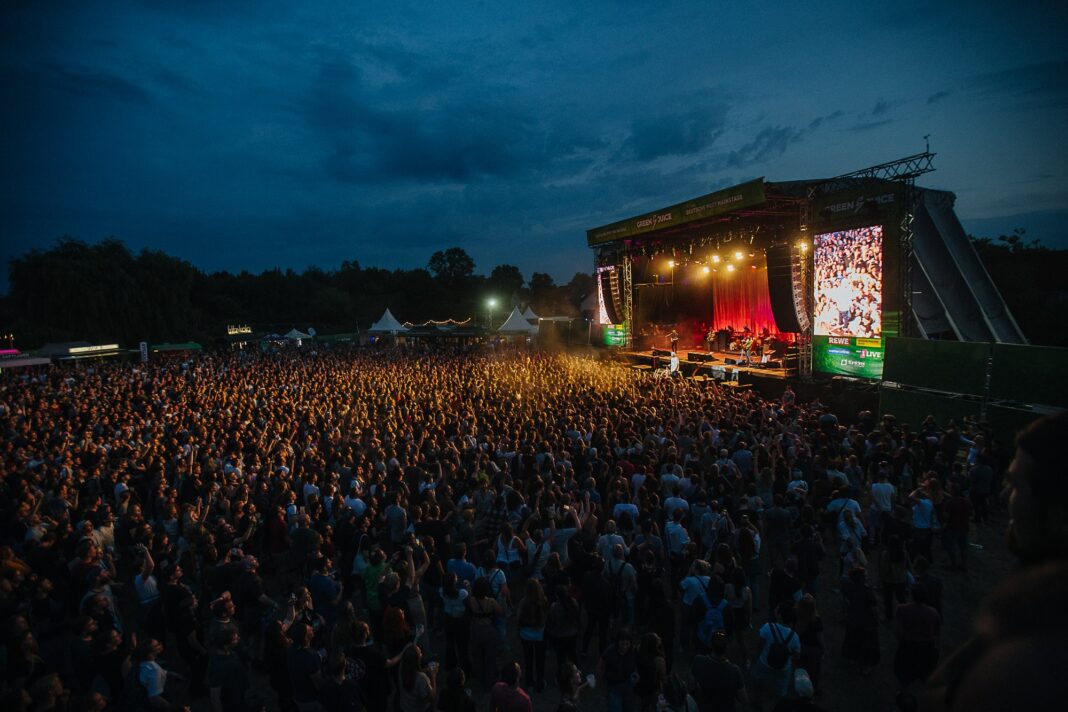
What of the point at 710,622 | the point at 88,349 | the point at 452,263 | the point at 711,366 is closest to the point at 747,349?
the point at 711,366

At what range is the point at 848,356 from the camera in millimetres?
15242

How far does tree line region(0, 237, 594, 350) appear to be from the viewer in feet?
110

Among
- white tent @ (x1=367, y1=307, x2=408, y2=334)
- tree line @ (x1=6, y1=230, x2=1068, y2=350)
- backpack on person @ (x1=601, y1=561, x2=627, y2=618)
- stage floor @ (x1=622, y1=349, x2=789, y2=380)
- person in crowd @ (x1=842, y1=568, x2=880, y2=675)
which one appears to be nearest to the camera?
person in crowd @ (x1=842, y1=568, x2=880, y2=675)

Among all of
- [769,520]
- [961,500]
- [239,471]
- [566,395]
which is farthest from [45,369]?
[961,500]

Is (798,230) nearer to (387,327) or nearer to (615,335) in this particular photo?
(615,335)

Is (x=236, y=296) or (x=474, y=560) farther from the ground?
(x=236, y=296)

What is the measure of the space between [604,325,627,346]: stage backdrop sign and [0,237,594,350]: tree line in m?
31.0

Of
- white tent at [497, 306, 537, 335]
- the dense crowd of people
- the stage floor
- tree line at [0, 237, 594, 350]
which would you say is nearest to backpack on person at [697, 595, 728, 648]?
the dense crowd of people

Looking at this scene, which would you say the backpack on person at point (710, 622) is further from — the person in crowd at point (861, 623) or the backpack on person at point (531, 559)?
the backpack on person at point (531, 559)

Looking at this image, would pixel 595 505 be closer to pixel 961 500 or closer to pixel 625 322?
pixel 961 500

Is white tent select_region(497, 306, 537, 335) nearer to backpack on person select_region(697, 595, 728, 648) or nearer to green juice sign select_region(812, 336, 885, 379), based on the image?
green juice sign select_region(812, 336, 885, 379)

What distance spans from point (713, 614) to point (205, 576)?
502 cm

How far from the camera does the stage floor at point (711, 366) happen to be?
1813cm

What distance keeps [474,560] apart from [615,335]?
21.0 meters
